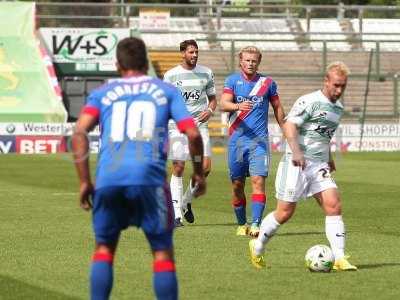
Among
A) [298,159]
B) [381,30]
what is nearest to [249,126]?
[298,159]

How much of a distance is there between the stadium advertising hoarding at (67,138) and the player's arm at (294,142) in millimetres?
26024

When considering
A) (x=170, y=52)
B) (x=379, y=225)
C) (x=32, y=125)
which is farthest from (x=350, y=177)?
(x=170, y=52)

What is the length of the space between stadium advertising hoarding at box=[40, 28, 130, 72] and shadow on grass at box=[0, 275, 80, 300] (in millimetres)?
32091

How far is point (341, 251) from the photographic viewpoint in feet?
38.0

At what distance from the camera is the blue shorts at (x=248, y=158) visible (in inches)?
587

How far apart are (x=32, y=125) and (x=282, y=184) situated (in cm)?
2820

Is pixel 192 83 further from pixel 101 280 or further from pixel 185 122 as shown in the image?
pixel 101 280

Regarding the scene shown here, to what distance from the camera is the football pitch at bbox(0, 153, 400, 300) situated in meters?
10.2

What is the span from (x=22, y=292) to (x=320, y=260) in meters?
2.90

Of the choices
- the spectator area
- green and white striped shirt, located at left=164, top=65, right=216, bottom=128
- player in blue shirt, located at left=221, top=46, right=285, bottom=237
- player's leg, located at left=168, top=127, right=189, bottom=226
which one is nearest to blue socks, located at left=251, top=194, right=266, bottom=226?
player in blue shirt, located at left=221, top=46, right=285, bottom=237

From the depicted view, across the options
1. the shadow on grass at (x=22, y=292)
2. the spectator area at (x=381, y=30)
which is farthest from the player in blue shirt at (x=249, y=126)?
the spectator area at (x=381, y=30)

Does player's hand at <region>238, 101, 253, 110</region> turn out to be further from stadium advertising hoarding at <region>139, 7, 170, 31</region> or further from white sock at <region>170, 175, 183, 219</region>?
stadium advertising hoarding at <region>139, 7, 170, 31</region>

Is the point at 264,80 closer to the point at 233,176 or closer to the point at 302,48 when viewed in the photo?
the point at 233,176

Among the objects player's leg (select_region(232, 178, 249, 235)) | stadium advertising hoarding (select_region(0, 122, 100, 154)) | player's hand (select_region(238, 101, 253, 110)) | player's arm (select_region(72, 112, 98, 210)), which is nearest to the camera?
player's arm (select_region(72, 112, 98, 210))
